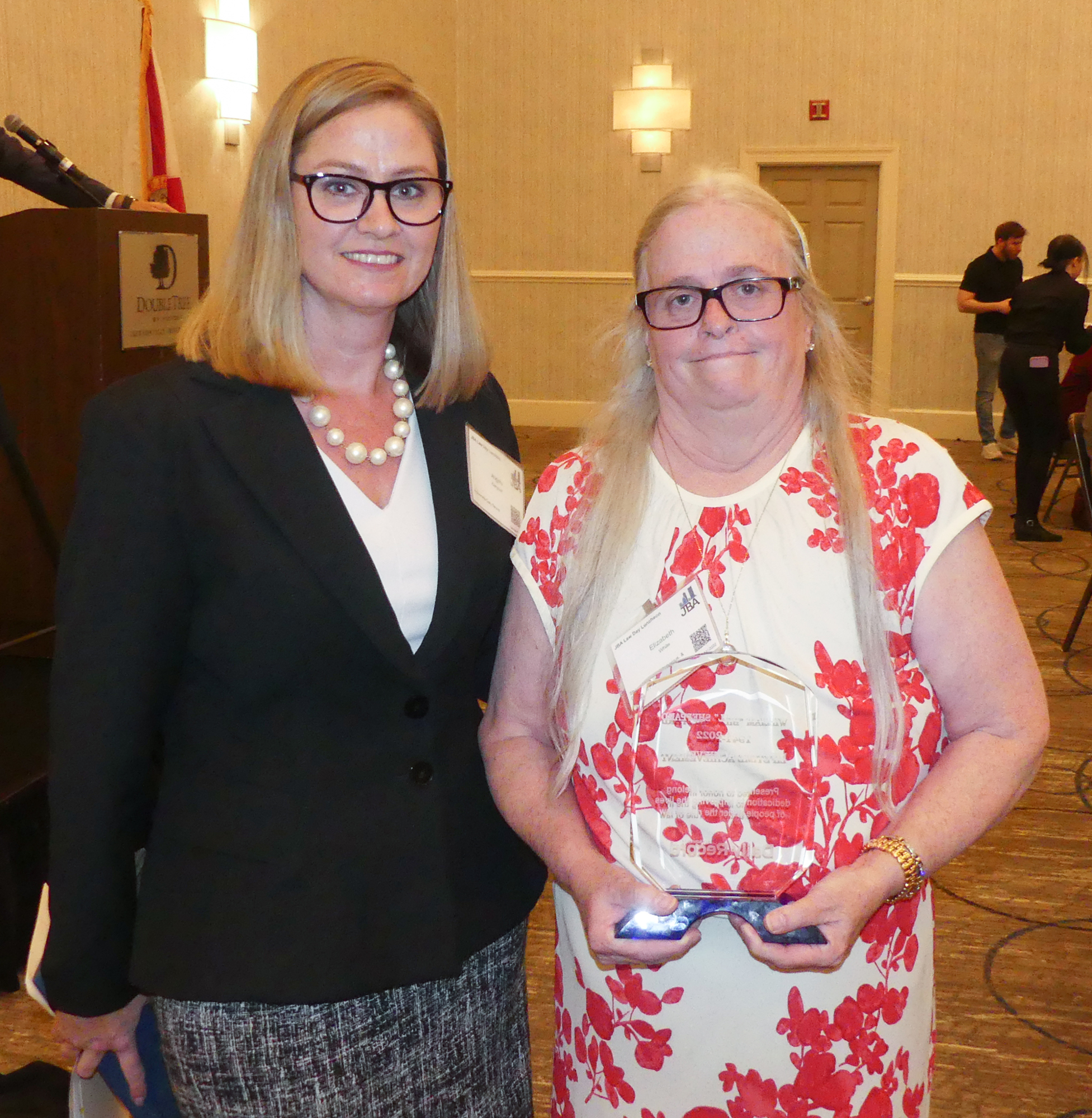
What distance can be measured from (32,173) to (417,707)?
3.11 metres

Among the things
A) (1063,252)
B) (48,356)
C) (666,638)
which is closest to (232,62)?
(48,356)

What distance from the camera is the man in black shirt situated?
31.8 feet

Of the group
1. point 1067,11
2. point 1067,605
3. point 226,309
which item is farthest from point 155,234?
point 1067,11

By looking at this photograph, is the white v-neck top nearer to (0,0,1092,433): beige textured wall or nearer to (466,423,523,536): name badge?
(466,423,523,536): name badge

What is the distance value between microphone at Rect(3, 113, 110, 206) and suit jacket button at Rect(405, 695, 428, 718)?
3070 millimetres

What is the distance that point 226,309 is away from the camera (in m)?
1.51

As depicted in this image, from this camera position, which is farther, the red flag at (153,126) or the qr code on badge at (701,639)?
the red flag at (153,126)

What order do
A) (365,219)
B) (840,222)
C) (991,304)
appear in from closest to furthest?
1. (365,219)
2. (991,304)
3. (840,222)

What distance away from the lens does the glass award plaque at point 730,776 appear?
52.5 inches

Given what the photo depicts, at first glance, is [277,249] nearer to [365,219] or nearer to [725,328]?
[365,219]

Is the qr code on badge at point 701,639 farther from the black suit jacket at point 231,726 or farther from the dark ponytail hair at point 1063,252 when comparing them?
the dark ponytail hair at point 1063,252

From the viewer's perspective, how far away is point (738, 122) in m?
10.9

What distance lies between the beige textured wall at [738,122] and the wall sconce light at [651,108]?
Result: 29 centimetres

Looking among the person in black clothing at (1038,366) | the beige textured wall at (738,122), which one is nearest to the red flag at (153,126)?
the beige textured wall at (738,122)
